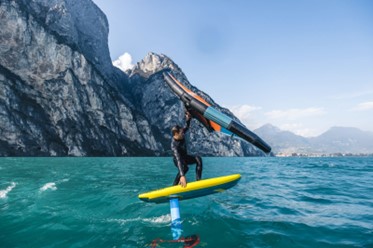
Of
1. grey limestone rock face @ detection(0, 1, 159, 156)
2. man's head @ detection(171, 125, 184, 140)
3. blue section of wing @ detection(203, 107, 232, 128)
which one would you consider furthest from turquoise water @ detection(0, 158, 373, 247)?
grey limestone rock face @ detection(0, 1, 159, 156)

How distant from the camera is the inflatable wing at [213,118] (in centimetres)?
946

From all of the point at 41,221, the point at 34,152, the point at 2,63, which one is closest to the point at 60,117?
the point at 34,152

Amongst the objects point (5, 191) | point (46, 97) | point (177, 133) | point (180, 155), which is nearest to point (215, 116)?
point (177, 133)

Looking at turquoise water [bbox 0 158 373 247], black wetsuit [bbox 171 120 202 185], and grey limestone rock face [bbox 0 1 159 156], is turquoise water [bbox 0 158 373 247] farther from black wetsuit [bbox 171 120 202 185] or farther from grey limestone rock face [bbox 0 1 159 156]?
grey limestone rock face [bbox 0 1 159 156]

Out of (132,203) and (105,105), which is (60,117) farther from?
(132,203)

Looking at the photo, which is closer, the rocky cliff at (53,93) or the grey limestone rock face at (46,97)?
the grey limestone rock face at (46,97)

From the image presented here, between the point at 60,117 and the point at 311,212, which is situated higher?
the point at 60,117

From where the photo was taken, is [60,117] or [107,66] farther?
[107,66]

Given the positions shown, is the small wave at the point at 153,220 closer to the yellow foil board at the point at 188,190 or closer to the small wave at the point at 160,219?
the small wave at the point at 160,219

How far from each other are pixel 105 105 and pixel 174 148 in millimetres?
145813

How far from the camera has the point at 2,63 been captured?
378 feet

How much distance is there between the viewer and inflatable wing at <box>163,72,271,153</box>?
9461 mm

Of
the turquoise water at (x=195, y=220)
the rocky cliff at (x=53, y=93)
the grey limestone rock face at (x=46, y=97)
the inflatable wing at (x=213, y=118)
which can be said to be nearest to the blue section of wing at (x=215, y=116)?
the inflatable wing at (x=213, y=118)

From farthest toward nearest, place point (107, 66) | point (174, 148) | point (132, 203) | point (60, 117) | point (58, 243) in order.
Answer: point (107, 66)
point (60, 117)
point (132, 203)
point (174, 148)
point (58, 243)
